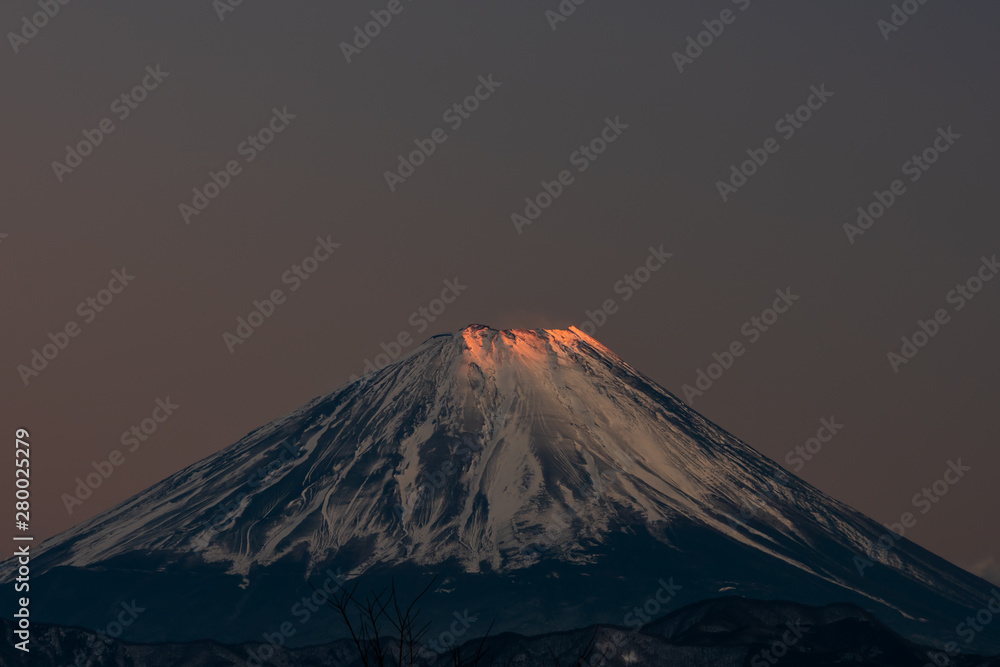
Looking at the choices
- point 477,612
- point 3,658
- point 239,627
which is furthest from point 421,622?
point 3,658

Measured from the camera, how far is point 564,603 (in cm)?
19900

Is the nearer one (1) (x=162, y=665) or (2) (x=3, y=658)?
(2) (x=3, y=658)

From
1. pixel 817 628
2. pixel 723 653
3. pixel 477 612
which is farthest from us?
pixel 477 612

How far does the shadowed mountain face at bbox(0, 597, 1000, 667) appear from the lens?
139 m

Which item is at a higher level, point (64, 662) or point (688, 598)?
point (688, 598)

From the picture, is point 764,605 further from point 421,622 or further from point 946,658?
point 421,622

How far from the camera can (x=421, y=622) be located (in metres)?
198

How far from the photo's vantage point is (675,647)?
140875mm

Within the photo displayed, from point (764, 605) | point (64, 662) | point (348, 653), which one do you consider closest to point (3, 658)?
point (64, 662)

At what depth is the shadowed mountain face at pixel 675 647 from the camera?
13938cm

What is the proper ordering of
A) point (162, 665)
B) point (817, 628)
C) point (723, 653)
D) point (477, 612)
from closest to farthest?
point (723, 653) < point (817, 628) < point (162, 665) < point (477, 612)

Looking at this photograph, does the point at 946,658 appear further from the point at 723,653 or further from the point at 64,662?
the point at 64,662

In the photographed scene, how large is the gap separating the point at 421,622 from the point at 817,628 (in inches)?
2546

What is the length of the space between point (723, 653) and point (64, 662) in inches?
2698
